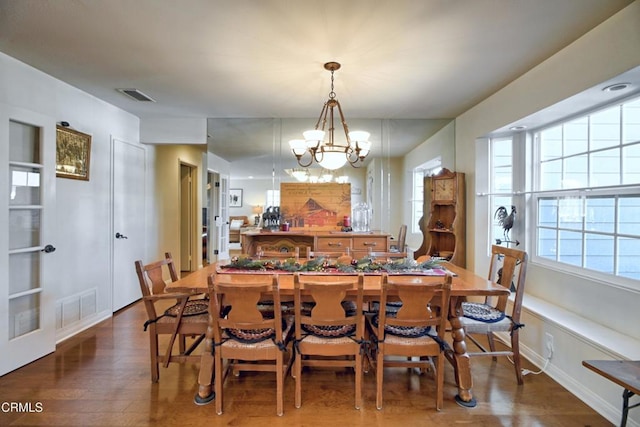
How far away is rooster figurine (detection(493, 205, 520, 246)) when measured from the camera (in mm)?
3193

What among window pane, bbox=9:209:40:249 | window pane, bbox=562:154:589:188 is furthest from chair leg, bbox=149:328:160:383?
window pane, bbox=562:154:589:188

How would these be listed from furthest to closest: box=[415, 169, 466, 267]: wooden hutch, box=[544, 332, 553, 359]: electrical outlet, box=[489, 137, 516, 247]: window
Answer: box=[415, 169, 466, 267]: wooden hutch → box=[489, 137, 516, 247]: window → box=[544, 332, 553, 359]: electrical outlet

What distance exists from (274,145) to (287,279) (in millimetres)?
2568

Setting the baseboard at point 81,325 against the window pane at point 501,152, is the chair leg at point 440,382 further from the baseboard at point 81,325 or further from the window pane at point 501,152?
the baseboard at point 81,325

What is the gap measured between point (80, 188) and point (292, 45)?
2.69m

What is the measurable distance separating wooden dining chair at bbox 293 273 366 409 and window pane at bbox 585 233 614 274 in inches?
73.9

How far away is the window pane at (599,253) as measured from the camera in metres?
2.33

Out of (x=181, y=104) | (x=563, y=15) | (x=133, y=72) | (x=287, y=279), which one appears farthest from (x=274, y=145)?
(x=563, y=15)

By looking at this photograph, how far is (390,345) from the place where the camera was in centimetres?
202

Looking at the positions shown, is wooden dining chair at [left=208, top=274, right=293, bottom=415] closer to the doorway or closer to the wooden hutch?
the wooden hutch

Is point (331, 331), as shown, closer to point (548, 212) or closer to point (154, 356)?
point (154, 356)

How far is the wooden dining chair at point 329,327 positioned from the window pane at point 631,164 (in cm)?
198

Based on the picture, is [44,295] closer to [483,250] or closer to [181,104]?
[181,104]

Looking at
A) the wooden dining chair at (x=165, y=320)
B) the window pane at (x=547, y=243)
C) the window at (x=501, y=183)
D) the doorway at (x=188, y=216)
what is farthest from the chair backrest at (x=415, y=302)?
the doorway at (x=188, y=216)
